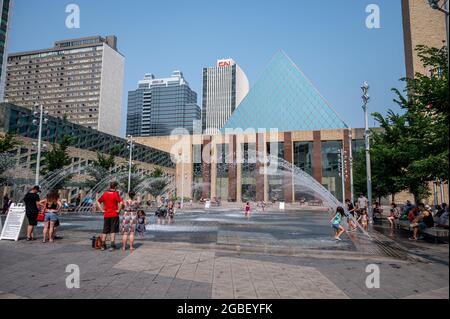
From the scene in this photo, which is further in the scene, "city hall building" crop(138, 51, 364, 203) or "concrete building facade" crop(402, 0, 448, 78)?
"city hall building" crop(138, 51, 364, 203)

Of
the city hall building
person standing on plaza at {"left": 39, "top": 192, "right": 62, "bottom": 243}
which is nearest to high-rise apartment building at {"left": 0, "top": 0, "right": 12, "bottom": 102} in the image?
the city hall building

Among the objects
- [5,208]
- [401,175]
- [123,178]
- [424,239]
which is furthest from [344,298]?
[123,178]

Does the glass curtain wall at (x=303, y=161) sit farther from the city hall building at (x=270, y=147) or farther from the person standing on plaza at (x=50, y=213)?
the person standing on plaza at (x=50, y=213)

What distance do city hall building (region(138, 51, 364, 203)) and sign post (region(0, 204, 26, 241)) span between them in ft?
147

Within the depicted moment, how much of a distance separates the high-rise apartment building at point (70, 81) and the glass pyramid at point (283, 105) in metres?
102

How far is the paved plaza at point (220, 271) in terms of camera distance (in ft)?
17.2

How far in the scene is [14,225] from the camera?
10961 millimetres

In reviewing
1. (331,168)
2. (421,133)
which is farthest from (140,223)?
(331,168)

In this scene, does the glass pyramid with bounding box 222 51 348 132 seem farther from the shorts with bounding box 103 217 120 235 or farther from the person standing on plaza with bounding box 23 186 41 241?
the shorts with bounding box 103 217 120 235

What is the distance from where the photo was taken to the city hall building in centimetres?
6406

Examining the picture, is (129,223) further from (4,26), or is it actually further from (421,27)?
(4,26)

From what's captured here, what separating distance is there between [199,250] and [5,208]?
20910mm

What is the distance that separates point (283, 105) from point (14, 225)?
78.1m

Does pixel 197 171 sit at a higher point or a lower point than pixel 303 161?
lower
